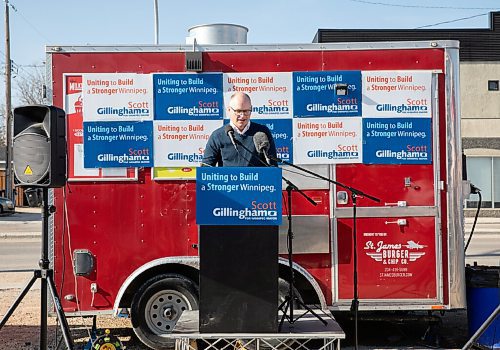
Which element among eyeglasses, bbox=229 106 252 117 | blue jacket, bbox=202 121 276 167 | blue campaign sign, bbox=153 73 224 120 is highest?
blue campaign sign, bbox=153 73 224 120

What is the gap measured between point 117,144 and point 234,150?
1866 mm

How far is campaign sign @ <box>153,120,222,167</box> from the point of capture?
666 centimetres

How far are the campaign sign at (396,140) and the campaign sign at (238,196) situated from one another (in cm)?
209

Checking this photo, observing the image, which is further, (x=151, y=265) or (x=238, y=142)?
(x=151, y=265)

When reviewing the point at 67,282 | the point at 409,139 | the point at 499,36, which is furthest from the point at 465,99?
the point at 67,282

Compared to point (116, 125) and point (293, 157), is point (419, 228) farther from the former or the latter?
point (116, 125)

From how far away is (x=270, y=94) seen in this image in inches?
263

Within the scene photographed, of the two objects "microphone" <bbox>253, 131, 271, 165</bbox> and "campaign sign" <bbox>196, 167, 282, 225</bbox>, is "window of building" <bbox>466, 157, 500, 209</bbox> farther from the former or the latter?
"campaign sign" <bbox>196, 167, 282, 225</bbox>

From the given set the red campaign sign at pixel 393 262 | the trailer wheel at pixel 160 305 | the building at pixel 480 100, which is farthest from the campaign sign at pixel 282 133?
the building at pixel 480 100

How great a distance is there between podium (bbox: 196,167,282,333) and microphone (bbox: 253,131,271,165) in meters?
0.24

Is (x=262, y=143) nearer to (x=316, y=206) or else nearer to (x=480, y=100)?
(x=316, y=206)

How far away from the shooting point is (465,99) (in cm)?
2702

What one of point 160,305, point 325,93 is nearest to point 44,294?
point 160,305

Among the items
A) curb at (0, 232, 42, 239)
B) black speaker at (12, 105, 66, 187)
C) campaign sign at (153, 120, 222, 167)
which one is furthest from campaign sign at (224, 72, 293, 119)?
curb at (0, 232, 42, 239)
